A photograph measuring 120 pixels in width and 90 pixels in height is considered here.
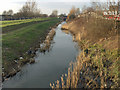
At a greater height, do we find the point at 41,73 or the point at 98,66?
the point at 98,66

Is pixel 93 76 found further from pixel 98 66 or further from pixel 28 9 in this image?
pixel 28 9

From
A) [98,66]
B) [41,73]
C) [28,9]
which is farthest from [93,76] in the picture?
[28,9]

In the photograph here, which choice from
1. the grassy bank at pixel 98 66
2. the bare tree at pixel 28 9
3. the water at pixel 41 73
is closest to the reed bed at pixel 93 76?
the grassy bank at pixel 98 66

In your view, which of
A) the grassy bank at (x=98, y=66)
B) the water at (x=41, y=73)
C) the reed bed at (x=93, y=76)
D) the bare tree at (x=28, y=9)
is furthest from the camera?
the bare tree at (x=28, y=9)

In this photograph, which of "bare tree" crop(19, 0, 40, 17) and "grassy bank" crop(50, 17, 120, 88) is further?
"bare tree" crop(19, 0, 40, 17)

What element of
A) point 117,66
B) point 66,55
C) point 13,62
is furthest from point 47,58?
point 117,66

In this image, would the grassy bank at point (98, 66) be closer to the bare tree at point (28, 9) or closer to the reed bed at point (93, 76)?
the reed bed at point (93, 76)

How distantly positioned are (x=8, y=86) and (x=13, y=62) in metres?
3.21

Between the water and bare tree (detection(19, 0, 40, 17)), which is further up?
bare tree (detection(19, 0, 40, 17))

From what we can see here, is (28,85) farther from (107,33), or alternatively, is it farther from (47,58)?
(107,33)

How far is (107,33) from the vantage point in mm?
16391

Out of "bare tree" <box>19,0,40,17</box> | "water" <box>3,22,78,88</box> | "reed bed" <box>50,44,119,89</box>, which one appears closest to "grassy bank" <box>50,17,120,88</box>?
"reed bed" <box>50,44,119,89</box>

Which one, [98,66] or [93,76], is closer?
[93,76]

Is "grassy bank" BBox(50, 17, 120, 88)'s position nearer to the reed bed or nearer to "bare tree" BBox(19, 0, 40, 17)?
the reed bed
